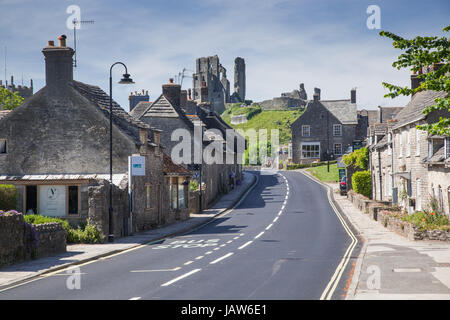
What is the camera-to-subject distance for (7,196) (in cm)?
2678

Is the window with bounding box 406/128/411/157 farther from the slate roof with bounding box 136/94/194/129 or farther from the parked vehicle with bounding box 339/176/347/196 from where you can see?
the slate roof with bounding box 136/94/194/129

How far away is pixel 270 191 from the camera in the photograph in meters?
58.3

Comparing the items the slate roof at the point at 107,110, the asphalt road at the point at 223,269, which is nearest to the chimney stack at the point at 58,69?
the slate roof at the point at 107,110

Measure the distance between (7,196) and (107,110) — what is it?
706cm

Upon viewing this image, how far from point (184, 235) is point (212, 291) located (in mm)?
15974

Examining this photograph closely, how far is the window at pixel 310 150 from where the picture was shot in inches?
3563

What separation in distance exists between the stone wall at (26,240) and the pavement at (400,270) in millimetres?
11120

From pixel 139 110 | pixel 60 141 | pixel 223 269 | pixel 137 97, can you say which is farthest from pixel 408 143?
pixel 137 97

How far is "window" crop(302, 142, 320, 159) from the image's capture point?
3563 inches

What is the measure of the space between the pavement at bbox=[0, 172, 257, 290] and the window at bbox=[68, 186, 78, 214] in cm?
330

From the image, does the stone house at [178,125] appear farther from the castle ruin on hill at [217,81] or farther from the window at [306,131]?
the castle ruin on hill at [217,81]

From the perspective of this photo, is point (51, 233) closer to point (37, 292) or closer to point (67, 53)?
point (37, 292)

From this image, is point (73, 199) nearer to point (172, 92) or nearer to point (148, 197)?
point (148, 197)
